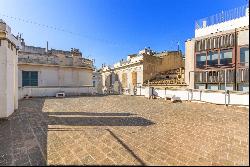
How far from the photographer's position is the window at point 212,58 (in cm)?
1739

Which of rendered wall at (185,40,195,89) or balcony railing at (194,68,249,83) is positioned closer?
balcony railing at (194,68,249,83)

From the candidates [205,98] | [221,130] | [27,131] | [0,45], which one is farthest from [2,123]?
[205,98]

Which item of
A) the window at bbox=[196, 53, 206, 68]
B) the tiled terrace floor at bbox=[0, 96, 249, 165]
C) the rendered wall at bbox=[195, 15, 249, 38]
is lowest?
the tiled terrace floor at bbox=[0, 96, 249, 165]

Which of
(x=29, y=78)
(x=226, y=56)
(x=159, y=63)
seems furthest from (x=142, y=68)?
(x=29, y=78)

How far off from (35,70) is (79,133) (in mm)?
19340

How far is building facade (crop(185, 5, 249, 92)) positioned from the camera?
15.5 meters

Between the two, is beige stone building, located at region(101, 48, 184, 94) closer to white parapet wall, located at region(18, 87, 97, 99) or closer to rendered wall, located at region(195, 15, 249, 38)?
white parapet wall, located at region(18, 87, 97, 99)

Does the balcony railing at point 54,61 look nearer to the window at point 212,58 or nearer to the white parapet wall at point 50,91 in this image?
the white parapet wall at point 50,91

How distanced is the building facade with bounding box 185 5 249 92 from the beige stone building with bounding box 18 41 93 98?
13.6m

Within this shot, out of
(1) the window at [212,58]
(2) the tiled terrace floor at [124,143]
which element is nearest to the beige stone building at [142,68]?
(1) the window at [212,58]

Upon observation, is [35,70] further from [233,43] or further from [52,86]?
[233,43]

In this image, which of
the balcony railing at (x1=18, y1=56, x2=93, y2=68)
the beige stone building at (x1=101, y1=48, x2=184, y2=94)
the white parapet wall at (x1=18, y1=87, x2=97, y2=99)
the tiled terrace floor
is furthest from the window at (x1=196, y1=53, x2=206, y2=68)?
the balcony railing at (x1=18, y1=56, x2=93, y2=68)

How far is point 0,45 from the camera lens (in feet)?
27.5

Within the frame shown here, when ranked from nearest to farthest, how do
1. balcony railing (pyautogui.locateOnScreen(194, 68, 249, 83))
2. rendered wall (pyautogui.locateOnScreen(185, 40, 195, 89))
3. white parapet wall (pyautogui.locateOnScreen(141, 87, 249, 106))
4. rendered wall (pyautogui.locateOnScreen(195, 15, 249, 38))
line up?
white parapet wall (pyautogui.locateOnScreen(141, 87, 249, 106)) < balcony railing (pyautogui.locateOnScreen(194, 68, 249, 83)) < rendered wall (pyautogui.locateOnScreen(195, 15, 249, 38)) < rendered wall (pyautogui.locateOnScreen(185, 40, 195, 89))
